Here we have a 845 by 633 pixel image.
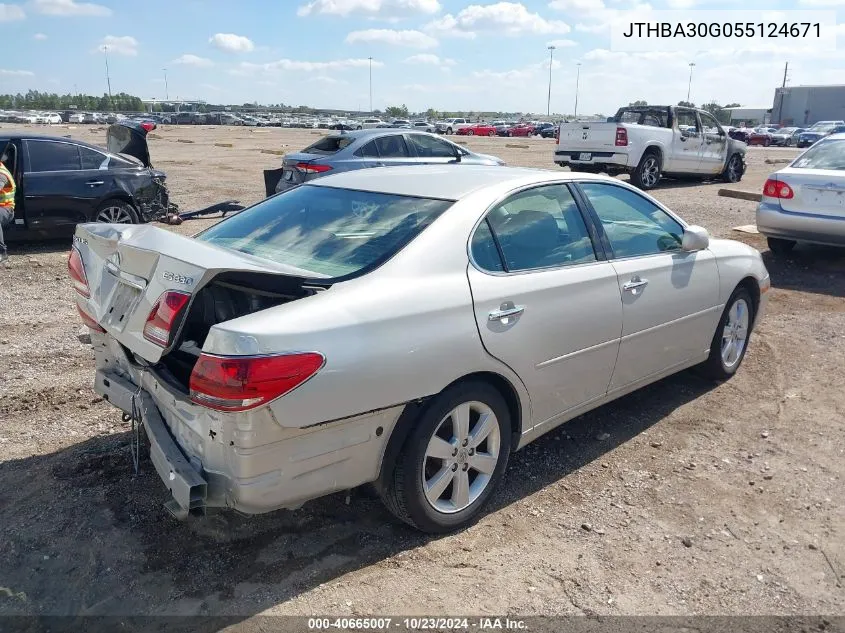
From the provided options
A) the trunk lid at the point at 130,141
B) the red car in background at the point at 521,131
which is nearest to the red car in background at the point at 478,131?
the red car in background at the point at 521,131

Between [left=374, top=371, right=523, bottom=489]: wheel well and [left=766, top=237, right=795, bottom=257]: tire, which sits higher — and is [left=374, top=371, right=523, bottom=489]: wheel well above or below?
above

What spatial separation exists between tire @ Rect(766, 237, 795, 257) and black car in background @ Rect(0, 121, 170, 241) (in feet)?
29.0

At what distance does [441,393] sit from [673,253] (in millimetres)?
2215

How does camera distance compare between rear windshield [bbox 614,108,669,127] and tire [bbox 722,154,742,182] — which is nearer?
rear windshield [bbox 614,108,669,127]

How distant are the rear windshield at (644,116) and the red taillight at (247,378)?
15.9 meters

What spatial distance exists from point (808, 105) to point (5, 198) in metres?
92.9

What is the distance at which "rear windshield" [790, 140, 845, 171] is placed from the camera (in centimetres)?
854

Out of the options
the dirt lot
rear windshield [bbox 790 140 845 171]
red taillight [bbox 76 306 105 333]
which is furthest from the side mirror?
rear windshield [bbox 790 140 845 171]

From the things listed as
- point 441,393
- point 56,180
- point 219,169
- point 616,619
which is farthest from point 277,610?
point 219,169

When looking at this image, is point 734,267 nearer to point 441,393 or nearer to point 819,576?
point 819,576

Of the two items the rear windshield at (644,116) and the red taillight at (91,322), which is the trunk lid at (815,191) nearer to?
the red taillight at (91,322)

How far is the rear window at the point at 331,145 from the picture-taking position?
1252cm

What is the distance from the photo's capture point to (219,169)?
73.7 ft

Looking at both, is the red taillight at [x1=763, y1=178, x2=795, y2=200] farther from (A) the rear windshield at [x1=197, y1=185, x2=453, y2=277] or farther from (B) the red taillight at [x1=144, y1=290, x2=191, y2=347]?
(B) the red taillight at [x1=144, y1=290, x2=191, y2=347]
